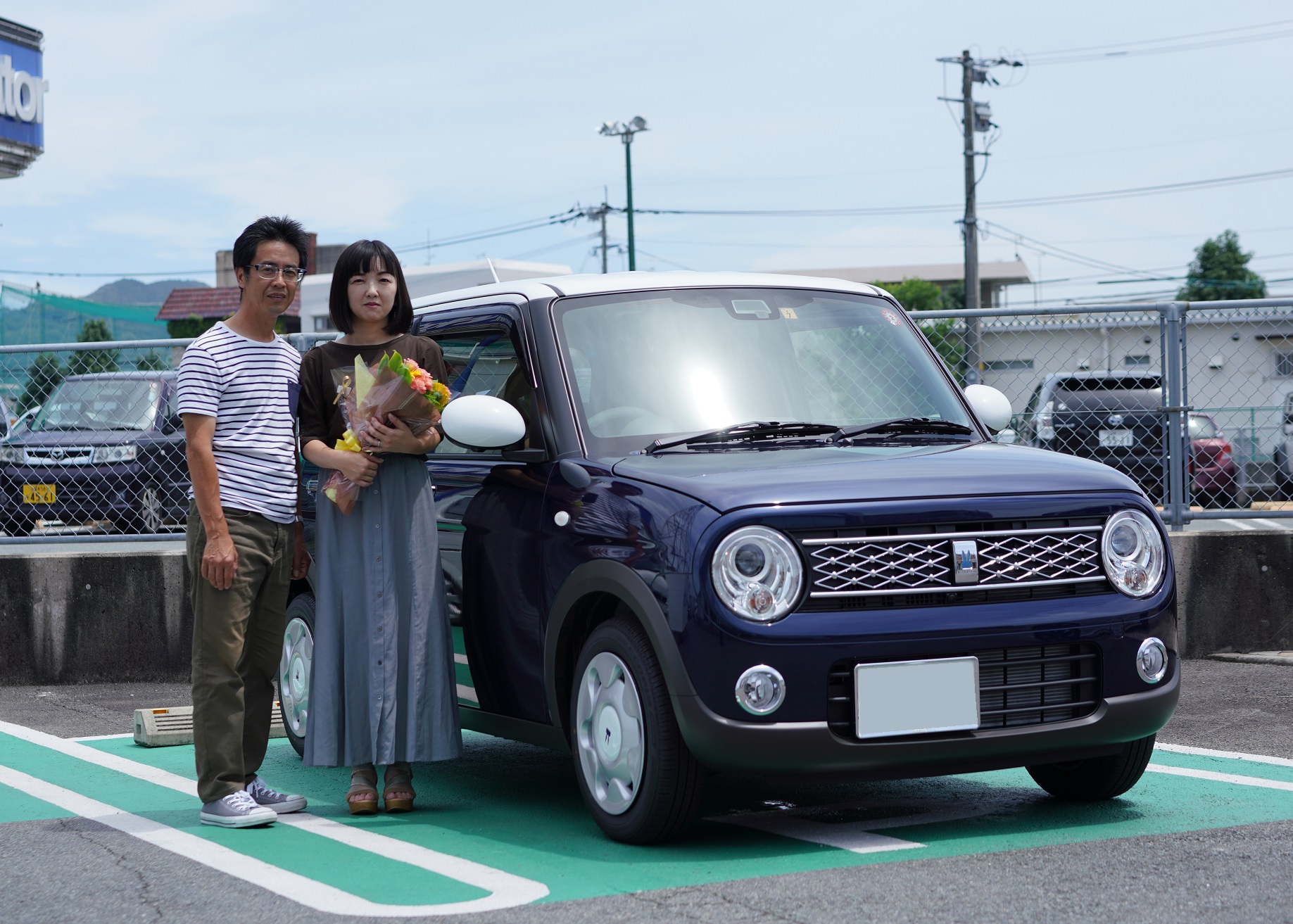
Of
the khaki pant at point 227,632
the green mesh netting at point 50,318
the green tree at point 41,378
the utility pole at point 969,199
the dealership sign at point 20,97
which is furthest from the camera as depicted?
the utility pole at point 969,199

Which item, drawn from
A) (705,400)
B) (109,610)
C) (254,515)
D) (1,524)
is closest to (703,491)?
(705,400)

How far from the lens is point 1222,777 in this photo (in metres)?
5.61

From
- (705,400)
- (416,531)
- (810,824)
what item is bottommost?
(810,824)

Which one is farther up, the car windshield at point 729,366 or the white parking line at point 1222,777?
the car windshield at point 729,366

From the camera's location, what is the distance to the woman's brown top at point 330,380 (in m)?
5.36

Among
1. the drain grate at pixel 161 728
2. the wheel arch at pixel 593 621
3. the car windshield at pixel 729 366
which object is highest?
the car windshield at pixel 729 366

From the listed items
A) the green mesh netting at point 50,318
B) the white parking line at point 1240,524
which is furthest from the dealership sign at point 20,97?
the white parking line at point 1240,524

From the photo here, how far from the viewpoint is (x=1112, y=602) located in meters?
4.58

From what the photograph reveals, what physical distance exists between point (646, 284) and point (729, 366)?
1.51 feet

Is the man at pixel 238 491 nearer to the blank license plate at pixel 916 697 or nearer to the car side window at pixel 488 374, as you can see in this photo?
the car side window at pixel 488 374

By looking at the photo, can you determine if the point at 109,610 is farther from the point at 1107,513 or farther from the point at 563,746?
the point at 1107,513

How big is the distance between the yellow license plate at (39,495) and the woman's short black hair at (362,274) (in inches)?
187

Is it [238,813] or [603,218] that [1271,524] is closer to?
[238,813]

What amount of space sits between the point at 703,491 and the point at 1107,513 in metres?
1.22
